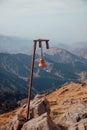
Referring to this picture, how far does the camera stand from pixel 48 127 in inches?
766

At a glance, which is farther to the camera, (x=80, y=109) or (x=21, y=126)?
(x=80, y=109)

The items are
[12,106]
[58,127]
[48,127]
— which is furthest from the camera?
[12,106]

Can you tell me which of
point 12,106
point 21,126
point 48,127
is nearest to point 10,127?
point 21,126

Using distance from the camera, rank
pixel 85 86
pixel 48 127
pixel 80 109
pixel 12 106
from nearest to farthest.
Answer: pixel 48 127 < pixel 80 109 < pixel 85 86 < pixel 12 106

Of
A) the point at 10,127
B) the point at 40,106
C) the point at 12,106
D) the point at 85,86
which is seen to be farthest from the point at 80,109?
the point at 12,106

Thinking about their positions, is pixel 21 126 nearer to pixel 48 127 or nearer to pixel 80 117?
pixel 48 127

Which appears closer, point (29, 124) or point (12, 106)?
point (29, 124)

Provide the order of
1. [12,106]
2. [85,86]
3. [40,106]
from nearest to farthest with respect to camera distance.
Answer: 1. [40,106]
2. [85,86]
3. [12,106]

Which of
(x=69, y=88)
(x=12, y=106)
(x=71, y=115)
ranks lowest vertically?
(x=12, y=106)

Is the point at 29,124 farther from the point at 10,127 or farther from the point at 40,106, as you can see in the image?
the point at 40,106

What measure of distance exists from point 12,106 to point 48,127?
232 feet

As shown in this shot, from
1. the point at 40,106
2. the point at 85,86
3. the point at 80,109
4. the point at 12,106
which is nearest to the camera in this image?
the point at 40,106

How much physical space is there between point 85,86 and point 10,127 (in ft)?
140

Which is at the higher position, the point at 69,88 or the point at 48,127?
the point at 48,127
